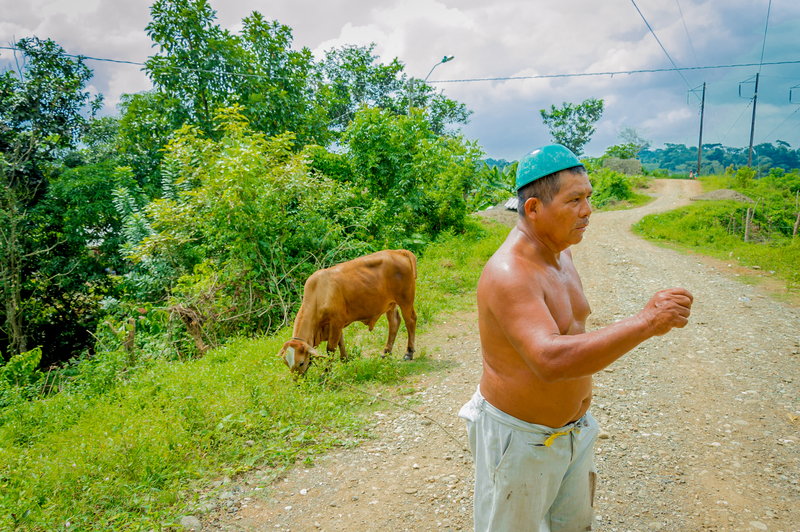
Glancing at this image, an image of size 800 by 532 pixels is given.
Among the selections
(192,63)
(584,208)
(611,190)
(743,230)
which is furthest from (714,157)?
(584,208)

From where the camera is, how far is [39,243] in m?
11.7

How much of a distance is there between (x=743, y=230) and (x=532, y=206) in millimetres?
16783

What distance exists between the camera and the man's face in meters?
1.87

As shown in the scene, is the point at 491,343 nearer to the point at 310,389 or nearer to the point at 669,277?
the point at 310,389

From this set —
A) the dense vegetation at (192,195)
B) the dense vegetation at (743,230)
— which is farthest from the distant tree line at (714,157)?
the dense vegetation at (192,195)

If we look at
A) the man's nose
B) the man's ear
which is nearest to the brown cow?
the man's ear

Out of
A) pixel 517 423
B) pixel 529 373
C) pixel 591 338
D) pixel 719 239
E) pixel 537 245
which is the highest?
pixel 537 245

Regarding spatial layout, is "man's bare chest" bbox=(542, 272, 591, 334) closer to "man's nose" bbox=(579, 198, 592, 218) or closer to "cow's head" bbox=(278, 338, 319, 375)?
"man's nose" bbox=(579, 198, 592, 218)


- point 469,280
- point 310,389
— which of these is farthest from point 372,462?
point 469,280

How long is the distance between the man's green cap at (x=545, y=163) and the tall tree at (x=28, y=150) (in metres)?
12.6

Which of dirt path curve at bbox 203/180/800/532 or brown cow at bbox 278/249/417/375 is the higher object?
brown cow at bbox 278/249/417/375

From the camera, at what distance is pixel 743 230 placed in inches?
589

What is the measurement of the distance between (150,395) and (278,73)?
1252 centimetres

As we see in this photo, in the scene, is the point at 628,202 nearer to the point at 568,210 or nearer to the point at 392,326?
the point at 392,326
